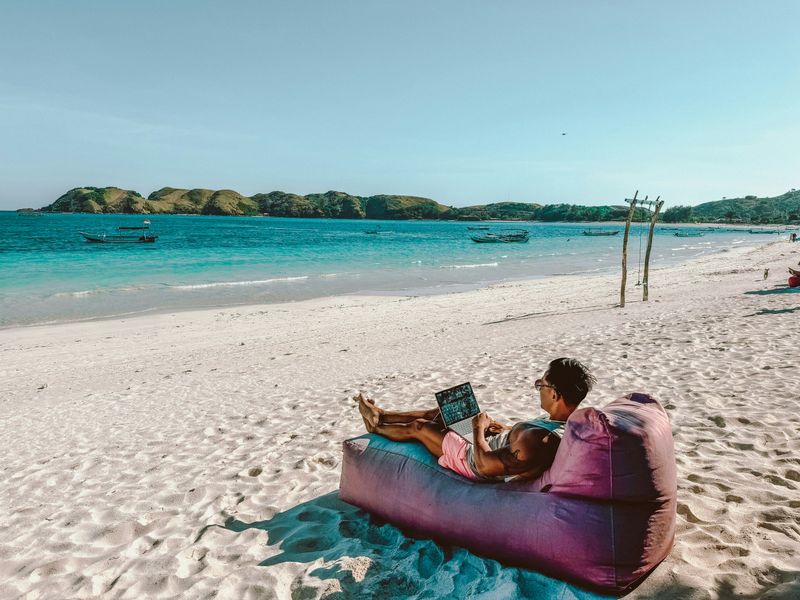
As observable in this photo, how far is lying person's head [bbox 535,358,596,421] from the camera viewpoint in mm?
3150

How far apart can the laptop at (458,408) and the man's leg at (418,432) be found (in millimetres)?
137

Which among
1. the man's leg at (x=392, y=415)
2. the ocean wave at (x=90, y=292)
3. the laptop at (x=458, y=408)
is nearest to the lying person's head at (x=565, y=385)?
the laptop at (x=458, y=408)

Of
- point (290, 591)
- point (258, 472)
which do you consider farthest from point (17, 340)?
point (290, 591)

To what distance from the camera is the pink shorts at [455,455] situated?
336 centimetres

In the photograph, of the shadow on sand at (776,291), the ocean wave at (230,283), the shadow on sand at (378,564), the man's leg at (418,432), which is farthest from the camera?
the ocean wave at (230,283)

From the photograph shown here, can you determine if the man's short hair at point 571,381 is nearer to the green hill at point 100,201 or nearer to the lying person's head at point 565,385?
the lying person's head at point 565,385

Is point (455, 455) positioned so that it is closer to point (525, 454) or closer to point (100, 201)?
point (525, 454)

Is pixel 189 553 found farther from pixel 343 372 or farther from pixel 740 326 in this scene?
pixel 740 326

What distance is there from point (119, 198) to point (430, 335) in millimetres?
184042

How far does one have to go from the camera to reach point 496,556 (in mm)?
3145

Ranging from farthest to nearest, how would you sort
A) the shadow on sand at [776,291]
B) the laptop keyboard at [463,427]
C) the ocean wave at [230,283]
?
the ocean wave at [230,283] → the shadow on sand at [776,291] → the laptop keyboard at [463,427]

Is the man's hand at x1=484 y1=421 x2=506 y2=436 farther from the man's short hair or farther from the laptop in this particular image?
the man's short hair

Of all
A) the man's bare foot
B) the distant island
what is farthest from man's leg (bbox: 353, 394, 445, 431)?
the distant island

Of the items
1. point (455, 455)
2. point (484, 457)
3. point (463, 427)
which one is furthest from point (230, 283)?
point (484, 457)
